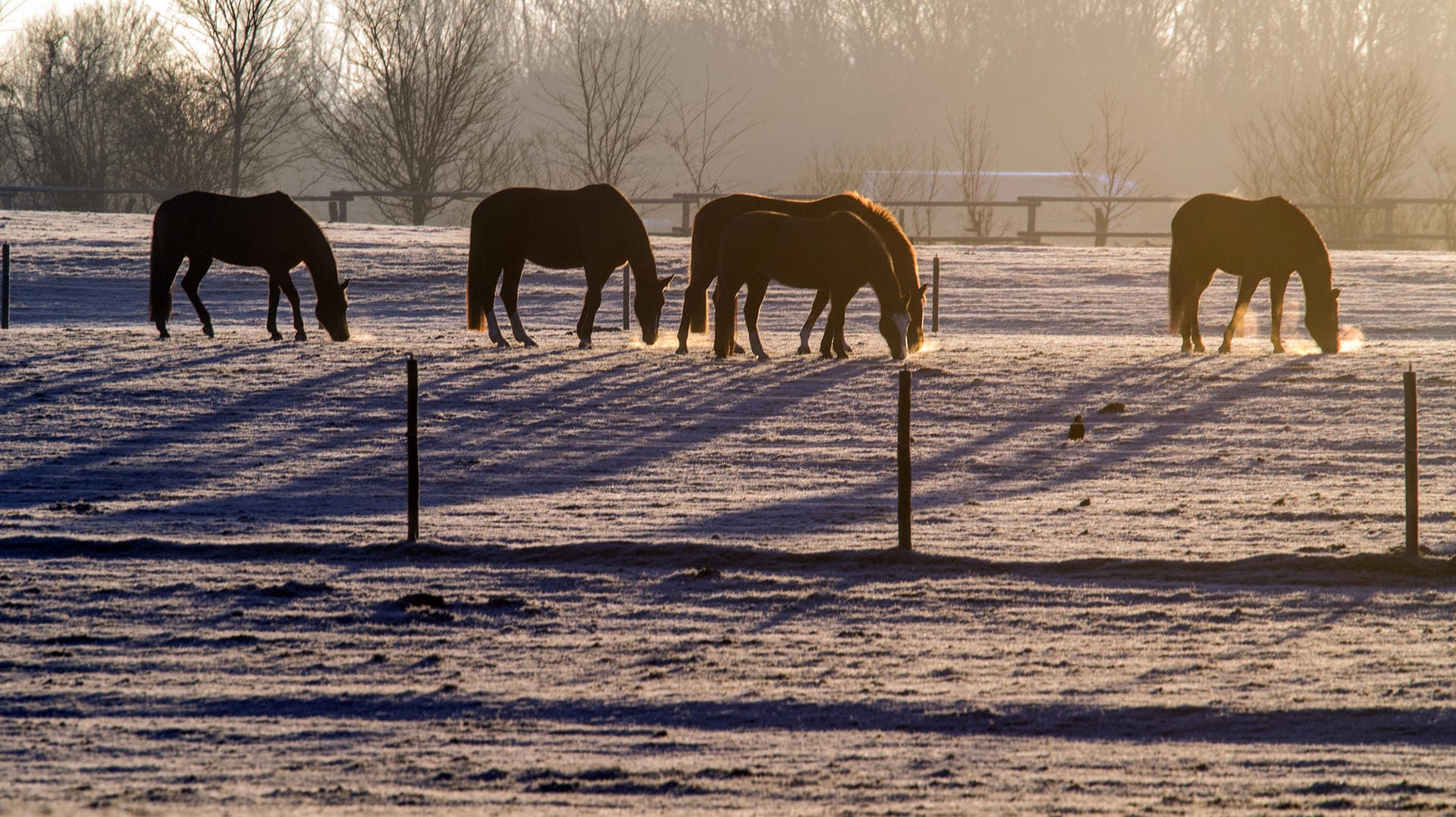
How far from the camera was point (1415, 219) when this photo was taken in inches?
1930

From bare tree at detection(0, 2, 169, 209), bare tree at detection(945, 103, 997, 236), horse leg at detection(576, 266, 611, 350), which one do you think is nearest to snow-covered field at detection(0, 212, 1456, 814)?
horse leg at detection(576, 266, 611, 350)

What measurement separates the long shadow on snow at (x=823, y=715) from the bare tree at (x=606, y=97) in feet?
117

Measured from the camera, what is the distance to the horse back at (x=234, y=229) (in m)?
16.3

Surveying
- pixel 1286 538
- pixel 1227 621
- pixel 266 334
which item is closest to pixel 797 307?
pixel 266 334

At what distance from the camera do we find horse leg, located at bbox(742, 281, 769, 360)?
15.8 metres

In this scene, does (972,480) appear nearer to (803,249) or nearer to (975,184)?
(803,249)

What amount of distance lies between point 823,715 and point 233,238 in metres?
12.8

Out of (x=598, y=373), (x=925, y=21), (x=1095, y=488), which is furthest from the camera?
(x=925, y=21)

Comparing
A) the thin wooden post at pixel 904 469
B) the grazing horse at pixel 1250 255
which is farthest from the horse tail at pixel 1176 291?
the thin wooden post at pixel 904 469

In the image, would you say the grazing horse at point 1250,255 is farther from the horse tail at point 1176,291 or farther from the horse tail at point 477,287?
the horse tail at point 477,287

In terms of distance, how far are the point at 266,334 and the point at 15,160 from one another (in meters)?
39.2

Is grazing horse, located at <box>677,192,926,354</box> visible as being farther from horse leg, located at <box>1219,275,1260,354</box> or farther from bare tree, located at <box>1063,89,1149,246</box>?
bare tree, located at <box>1063,89,1149,246</box>

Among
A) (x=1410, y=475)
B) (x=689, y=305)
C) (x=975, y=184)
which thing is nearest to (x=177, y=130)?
(x=975, y=184)

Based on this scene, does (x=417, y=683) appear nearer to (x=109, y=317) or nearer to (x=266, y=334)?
(x=266, y=334)
